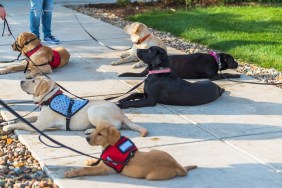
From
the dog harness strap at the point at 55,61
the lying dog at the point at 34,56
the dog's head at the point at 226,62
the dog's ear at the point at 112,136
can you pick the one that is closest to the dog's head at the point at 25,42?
the lying dog at the point at 34,56

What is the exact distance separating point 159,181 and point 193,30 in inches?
302

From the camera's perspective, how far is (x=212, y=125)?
6664 mm

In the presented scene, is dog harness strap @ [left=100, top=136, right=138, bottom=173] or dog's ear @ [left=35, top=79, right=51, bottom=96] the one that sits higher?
dog's ear @ [left=35, top=79, right=51, bottom=96]

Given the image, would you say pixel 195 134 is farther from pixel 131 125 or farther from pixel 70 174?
pixel 70 174

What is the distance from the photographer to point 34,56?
350 inches

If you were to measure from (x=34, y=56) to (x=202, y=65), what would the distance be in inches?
102

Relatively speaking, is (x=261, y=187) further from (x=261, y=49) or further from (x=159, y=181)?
(x=261, y=49)

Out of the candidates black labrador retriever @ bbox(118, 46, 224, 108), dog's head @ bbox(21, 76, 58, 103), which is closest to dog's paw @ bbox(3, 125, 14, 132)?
dog's head @ bbox(21, 76, 58, 103)

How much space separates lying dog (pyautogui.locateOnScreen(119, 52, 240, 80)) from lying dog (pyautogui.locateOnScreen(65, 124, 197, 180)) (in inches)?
145

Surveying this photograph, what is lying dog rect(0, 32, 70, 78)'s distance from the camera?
8.77m

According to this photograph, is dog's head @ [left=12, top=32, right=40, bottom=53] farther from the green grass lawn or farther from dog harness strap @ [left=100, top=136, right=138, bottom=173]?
dog harness strap @ [left=100, top=136, right=138, bottom=173]

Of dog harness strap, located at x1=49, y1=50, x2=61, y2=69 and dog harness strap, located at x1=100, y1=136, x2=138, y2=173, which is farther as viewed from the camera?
dog harness strap, located at x1=49, y1=50, x2=61, y2=69

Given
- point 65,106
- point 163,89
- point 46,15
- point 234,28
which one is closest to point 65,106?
point 65,106

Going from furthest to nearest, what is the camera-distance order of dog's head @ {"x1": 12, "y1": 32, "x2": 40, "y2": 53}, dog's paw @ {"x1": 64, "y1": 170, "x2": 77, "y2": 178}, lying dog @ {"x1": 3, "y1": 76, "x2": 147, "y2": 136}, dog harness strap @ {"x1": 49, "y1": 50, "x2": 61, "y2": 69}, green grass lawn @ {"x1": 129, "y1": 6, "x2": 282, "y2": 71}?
green grass lawn @ {"x1": 129, "y1": 6, "x2": 282, "y2": 71} < dog harness strap @ {"x1": 49, "y1": 50, "x2": 61, "y2": 69} < dog's head @ {"x1": 12, "y1": 32, "x2": 40, "y2": 53} < lying dog @ {"x1": 3, "y1": 76, "x2": 147, "y2": 136} < dog's paw @ {"x1": 64, "y1": 170, "x2": 77, "y2": 178}
